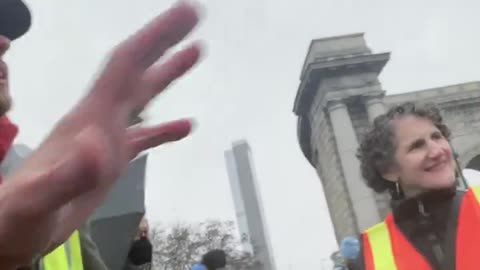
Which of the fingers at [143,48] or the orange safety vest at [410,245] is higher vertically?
the fingers at [143,48]

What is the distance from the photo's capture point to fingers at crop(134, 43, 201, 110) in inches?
21.1

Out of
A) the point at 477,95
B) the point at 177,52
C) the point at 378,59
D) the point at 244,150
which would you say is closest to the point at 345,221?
the point at 378,59

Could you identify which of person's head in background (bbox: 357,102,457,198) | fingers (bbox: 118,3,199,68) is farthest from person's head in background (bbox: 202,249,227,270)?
fingers (bbox: 118,3,199,68)

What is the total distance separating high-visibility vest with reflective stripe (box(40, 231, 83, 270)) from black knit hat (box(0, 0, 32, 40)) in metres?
0.41

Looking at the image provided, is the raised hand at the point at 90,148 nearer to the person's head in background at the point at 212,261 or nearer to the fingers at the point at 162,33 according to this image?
the fingers at the point at 162,33

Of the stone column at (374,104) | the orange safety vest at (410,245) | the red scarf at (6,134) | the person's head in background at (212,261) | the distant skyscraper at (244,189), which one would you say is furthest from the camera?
the distant skyscraper at (244,189)

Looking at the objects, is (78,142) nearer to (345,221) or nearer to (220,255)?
(220,255)

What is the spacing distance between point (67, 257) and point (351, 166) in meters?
16.1

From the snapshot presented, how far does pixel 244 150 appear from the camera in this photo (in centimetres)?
7150

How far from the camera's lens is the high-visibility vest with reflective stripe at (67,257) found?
3.80 feet

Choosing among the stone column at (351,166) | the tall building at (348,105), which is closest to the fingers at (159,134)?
the stone column at (351,166)

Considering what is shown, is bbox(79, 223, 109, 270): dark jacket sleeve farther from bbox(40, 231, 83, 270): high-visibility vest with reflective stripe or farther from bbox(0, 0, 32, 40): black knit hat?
bbox(0, 0, 32, 40): black knit hat

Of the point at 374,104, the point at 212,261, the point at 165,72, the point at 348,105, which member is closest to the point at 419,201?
the point at 165,72

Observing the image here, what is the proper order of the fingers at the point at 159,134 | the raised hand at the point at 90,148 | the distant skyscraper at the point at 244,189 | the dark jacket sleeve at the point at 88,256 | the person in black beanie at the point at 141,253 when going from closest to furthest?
the raised hand at the point at 90,148, the fingers at the point at 159,134, the dark jacket sleeve at the point at 88,256, the person in black beanie at the point at 141,253, the distant skyscraper at the point at 244,189
